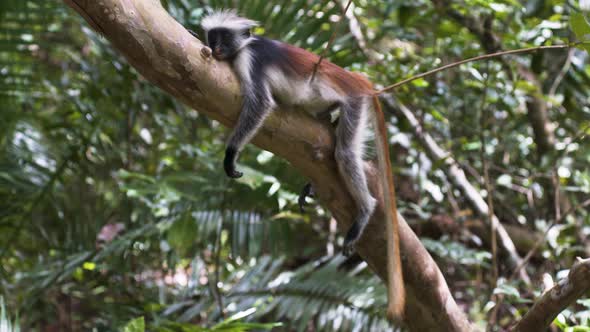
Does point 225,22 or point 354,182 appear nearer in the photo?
point 354,182

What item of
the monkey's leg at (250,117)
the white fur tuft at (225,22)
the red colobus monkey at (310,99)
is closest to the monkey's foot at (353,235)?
the red colobus monkey at (310,99)

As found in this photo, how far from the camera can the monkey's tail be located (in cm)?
186

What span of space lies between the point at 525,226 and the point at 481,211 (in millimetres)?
1117

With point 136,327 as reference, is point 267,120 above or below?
above

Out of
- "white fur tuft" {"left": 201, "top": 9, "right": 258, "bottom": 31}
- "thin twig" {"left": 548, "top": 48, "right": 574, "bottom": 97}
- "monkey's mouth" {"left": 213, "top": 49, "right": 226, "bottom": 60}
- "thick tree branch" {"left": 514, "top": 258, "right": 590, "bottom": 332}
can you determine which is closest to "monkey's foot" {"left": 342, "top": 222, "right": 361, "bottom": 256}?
"thick tree branch" {"left": 514, "top": 258, "right": 590, "bottom": 332}

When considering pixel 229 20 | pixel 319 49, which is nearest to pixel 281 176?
pixel 319 49

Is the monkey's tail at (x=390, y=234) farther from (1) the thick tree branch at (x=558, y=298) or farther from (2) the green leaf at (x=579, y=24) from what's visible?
(2) the green leaf at (x=579, y=24)

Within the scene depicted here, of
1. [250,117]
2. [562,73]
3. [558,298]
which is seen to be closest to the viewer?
[558,298]

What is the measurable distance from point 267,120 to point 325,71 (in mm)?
469

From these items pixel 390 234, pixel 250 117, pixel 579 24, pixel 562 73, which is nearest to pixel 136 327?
pixel 250 117

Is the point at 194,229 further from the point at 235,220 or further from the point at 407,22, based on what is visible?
the point at 407,22

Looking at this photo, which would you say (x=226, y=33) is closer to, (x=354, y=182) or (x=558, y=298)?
(x=354, y=182)

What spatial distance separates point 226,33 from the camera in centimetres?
233

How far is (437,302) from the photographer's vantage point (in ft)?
6.91
